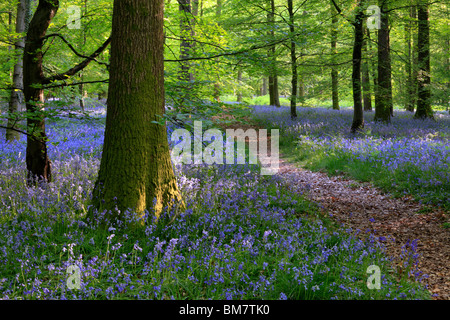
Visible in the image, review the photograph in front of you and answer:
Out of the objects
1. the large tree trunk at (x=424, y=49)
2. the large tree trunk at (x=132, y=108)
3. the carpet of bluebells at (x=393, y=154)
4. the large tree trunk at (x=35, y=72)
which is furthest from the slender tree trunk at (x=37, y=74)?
the large tree trunk at (x=424, y=49)

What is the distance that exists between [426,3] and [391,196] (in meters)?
10.1

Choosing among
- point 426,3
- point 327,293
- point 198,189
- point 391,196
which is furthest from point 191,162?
point 426,3

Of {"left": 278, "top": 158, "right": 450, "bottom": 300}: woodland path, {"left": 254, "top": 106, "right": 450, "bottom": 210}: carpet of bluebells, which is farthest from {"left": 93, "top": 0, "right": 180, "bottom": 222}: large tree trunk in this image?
{"left": 254, "top": 106, "right": 450, "bottom": 210}: carpet of bluebells

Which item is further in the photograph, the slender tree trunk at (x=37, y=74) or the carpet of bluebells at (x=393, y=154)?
the carpet of bluebells at (x=393, y=154)

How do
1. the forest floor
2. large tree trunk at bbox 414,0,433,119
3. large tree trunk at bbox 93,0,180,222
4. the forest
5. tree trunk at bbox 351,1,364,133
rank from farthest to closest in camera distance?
large tree trunk at bbox 414,0,433,119, tree trunk at bbox 351,1,364,133, large tree trunk at bbox 93,0,180,222, the forest floor, the forest

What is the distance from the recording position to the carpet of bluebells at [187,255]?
9.53 ft

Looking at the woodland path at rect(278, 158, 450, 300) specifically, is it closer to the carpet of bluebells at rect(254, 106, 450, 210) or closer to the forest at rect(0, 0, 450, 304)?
the forest at rect(0, 0, 450, 304)

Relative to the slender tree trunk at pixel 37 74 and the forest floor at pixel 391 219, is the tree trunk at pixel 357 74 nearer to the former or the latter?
the forest floor at pixel 391 219

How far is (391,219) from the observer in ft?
18.2

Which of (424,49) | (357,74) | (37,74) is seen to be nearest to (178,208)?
(37,74)

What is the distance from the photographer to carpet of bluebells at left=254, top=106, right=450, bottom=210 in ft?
21.0

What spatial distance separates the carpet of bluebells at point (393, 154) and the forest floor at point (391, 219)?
1.23ft

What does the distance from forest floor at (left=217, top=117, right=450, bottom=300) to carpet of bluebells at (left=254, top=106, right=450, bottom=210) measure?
376 mm
